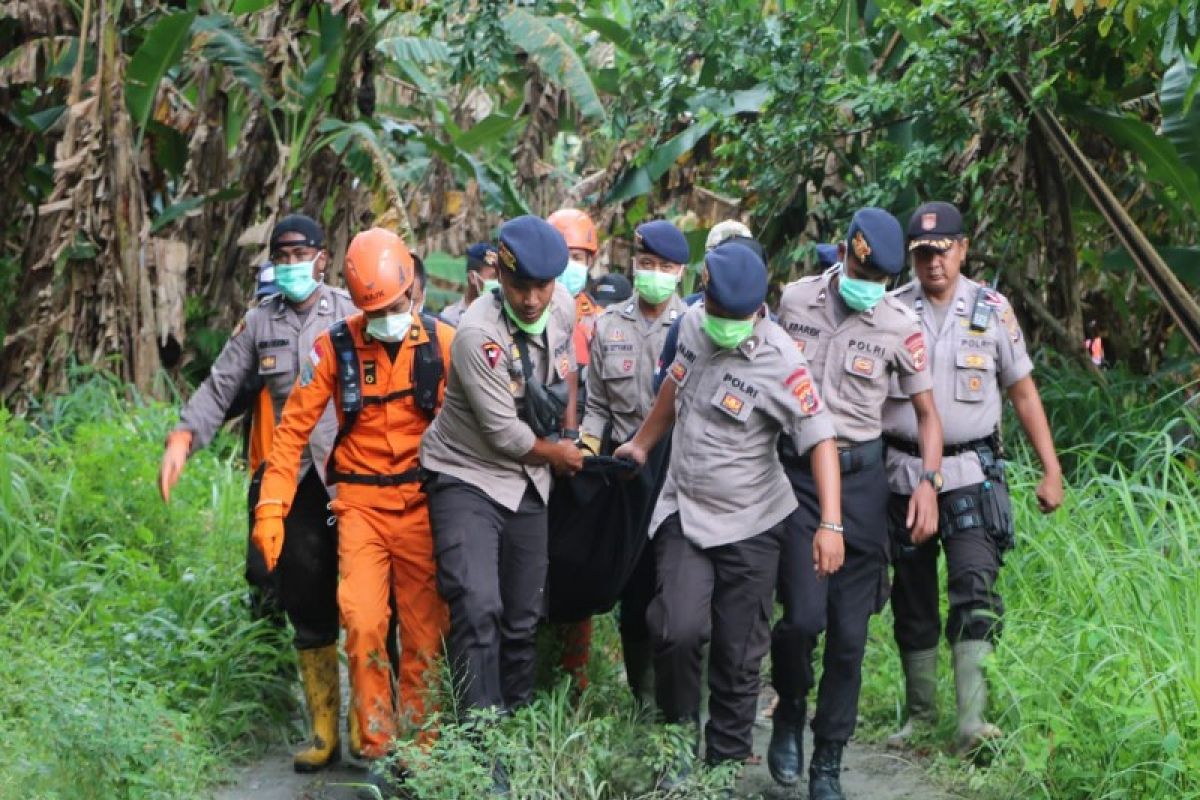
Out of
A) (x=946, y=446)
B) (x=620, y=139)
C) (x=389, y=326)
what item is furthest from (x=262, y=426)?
(x=620, y=139)

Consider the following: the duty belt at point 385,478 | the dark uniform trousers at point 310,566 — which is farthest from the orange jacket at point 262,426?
the duty belt at point 385,478

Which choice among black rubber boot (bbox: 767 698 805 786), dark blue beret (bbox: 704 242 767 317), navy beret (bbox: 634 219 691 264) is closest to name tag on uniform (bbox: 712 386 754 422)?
dark blue beret (bbox: 704 242 767 317)

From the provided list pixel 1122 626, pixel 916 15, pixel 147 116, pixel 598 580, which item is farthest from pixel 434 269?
pixel 1122 626

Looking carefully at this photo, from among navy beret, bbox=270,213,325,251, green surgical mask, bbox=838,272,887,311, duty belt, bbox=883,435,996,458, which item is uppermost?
navy beret, bbox=270,213,325,251

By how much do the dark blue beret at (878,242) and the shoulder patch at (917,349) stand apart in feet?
0.87

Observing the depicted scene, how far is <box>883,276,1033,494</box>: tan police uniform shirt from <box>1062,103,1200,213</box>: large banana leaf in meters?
2.93

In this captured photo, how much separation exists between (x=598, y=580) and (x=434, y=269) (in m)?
7.39

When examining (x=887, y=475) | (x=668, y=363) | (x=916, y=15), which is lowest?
(x=887, y=475)

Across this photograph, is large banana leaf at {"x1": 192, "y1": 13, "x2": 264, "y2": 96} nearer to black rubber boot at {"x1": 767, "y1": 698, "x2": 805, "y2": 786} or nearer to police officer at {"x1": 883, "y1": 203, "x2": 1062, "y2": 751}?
police officer at {"x1": 883, "y1": 203, "x2": 1062, "y2": 751}

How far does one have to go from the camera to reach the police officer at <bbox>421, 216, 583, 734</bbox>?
582cm

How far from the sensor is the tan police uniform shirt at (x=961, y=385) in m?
6.53

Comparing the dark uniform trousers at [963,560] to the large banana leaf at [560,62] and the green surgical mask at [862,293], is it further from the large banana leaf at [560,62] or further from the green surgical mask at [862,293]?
the large banana leaf at [560,62]

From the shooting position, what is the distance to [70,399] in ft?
32.9

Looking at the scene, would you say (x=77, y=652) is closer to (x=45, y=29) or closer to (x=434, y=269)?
(x=45, y=29)
